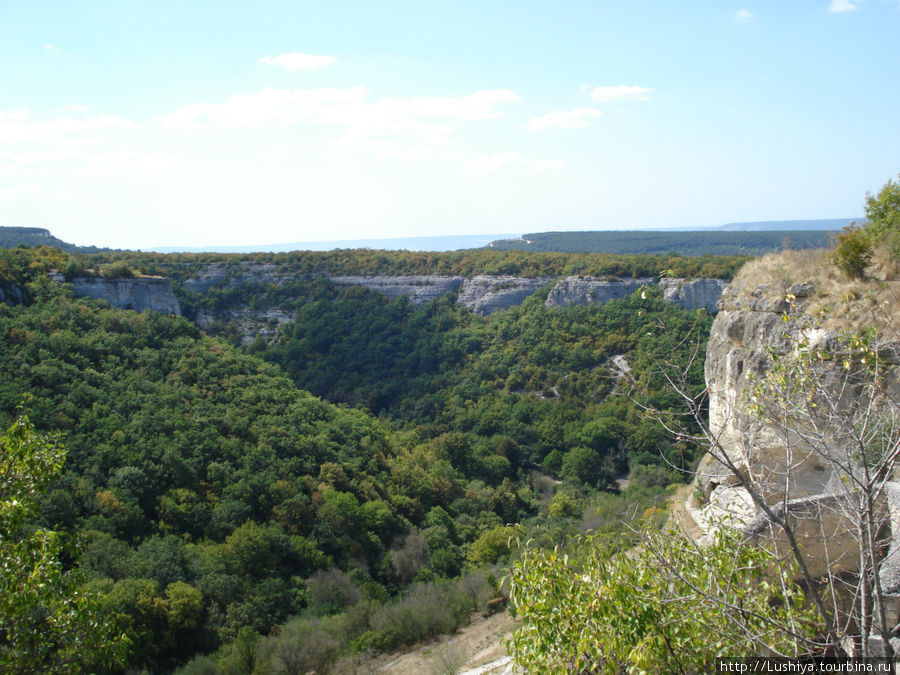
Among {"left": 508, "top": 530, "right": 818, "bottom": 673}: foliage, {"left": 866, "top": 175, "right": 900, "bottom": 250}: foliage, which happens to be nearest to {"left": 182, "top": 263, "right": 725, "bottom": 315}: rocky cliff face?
{"left": 866, "top": 175, "right": 900, "bottom": 250}: foliage

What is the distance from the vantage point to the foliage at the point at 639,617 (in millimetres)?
4965

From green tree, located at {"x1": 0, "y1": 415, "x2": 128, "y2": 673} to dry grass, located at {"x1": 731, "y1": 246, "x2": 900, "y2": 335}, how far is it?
10572mm

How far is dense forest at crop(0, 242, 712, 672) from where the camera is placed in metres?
17.1

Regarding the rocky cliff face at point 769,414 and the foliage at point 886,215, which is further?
the foliage at point 886,215

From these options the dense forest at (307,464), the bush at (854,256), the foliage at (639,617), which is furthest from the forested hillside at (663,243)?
the foliage at (639,617)

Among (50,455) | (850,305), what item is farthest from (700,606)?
(850,305)

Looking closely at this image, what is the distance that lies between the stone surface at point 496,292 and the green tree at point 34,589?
46791mm

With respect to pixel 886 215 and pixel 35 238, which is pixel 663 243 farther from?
pixel 886 215

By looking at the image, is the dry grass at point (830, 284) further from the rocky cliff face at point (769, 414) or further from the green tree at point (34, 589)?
the green tree at point (34, 589)

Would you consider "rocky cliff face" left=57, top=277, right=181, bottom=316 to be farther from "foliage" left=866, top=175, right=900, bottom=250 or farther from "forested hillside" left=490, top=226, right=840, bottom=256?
"forested hillside" left=490, top=226, right=840, bottom=256

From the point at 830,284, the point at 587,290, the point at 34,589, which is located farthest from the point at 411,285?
the point at 34,589

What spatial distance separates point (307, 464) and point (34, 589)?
2123 centimetres

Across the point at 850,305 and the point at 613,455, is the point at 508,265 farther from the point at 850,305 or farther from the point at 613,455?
the point at 850,305

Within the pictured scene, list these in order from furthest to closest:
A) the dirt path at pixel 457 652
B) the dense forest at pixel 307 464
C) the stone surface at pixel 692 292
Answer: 1. the stone surface at pixel 692 292
2. the dense forest at pixel 307 464
3. the dirt path at pixel 457 652
